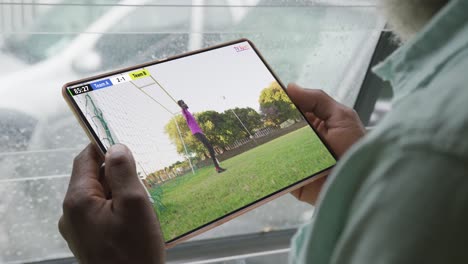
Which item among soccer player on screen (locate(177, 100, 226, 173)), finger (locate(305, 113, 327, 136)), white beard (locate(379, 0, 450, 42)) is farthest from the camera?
finger (locate(305, 113, 327, 136))

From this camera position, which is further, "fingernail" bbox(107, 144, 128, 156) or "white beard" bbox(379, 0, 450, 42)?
"fingernail" bbox(107, 144, 128, 156)

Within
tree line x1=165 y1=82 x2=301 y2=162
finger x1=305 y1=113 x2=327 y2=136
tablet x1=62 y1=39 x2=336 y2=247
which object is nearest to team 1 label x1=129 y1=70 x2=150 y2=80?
tablet x1=62 y1=39 x2=336 y2=247

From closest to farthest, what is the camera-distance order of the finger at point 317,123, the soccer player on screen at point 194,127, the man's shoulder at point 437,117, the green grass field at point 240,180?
the man's shoulder at point 437,117
the green grass field at point 240,180
the soccer player on screen at point 194,127
the finger at point 317,123

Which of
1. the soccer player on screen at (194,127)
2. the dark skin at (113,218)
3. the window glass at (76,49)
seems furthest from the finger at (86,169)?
the window glass at (76,49)

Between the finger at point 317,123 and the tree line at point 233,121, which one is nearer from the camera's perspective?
the tree line at point 233,121

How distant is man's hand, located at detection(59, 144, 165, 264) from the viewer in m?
0.78

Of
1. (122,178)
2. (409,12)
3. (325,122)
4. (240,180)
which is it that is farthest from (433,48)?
(325,122)

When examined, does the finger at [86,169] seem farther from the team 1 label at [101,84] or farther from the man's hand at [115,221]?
the team 1 label at [101,84]

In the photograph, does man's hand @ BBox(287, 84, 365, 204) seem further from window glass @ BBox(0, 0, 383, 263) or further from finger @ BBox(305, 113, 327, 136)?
window glass @ BBox(0, 0, 383, 263)

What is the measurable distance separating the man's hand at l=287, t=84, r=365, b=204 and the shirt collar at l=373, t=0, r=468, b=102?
1.99 feet

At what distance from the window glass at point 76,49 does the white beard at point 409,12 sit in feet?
2.89

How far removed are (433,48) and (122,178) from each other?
18.9 inches

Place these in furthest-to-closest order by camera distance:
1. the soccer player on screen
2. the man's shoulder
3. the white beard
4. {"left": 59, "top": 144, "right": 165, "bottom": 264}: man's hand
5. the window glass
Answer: the window glass → the soccer player on screen → {"left": 59, "top": 144, "right": 165, "bottom": 264}: man's hand → the white beard → the man's shoulder

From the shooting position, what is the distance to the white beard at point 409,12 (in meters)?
0.57
